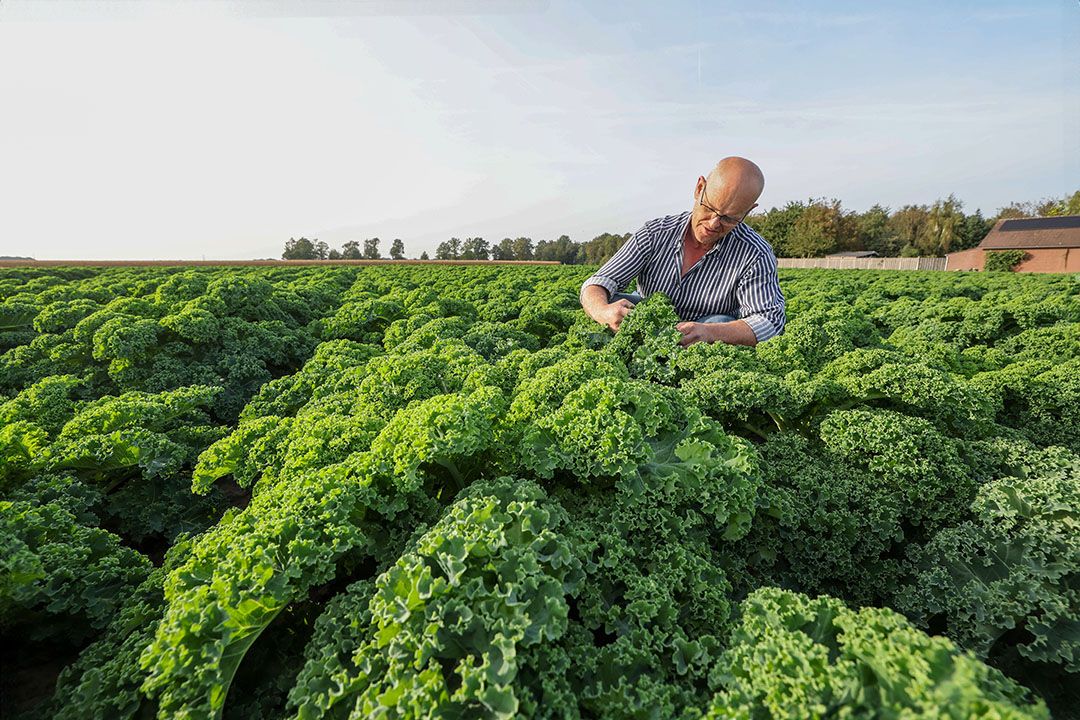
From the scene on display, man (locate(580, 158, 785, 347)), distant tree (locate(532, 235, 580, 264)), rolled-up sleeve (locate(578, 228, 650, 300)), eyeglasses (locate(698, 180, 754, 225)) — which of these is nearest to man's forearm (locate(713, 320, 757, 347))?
man (locate(580, 158, 785, 347))

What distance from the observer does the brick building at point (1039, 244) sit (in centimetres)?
5207

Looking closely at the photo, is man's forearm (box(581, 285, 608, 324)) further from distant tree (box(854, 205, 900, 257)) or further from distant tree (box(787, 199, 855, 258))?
distant tree (box(854, 205, 900, 257))

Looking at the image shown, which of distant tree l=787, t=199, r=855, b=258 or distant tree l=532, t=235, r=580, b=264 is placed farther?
distant tree l=532, t=235, r=580, b=264

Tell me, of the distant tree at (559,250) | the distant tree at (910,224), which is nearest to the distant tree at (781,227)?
the distant tree at (910,224)

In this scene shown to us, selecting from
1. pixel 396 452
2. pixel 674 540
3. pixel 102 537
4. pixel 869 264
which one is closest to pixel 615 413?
pixel 674 540

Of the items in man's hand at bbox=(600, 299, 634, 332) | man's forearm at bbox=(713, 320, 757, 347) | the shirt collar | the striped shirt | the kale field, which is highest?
the shirt collar

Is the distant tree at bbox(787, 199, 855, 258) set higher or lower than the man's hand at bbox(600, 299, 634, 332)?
higher

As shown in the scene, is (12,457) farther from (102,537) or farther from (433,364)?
(433,364)

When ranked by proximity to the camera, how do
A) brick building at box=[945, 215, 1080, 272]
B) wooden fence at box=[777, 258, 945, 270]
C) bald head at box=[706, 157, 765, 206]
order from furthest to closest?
wooden fence at box=[777, 258, 945, 270]
brick building at box=[945, 215, 1080, 272]
bald head at box=[706, 157, 765, 206]

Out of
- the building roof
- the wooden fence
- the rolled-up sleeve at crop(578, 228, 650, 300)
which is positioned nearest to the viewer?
the rolled-up sleeve at crop(578, 228, 650, 300)

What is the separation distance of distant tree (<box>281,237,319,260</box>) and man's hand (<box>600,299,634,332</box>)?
118 metres

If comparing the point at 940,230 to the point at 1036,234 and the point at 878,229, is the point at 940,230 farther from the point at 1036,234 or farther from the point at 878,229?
the point at 1036,234

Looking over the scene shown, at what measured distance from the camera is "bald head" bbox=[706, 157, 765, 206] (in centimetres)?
455

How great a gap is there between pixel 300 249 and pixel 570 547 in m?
125
